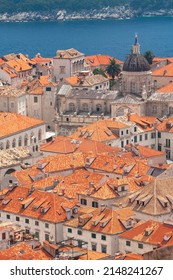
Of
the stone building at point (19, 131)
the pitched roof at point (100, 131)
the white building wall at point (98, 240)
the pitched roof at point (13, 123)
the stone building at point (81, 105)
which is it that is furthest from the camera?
the stone building at point (81, 105)

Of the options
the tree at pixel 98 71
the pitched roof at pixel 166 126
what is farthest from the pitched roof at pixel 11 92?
the tree at pixel 98 71

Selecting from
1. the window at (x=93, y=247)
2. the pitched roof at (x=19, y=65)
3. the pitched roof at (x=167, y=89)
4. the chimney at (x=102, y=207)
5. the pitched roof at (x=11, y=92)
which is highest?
the pitched roof at (x=19, y=65)

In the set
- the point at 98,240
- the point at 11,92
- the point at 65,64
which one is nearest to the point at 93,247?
the point at 98,240

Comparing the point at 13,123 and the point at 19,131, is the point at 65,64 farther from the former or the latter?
the point at 19,131

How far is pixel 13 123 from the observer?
8175 cm

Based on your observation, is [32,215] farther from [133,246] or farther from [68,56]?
[68,56]

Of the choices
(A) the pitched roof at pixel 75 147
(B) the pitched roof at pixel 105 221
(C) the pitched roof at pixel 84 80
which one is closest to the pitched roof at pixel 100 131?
(A) the pitched roof at pixel 75 147

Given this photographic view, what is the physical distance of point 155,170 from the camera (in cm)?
6506

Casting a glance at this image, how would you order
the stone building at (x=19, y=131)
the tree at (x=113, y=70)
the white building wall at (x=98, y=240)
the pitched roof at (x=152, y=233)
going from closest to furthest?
the pitched roof at (x=152, y=233) < the white building wall at (x=98, y=240) < the stone building at (x=19, y=131) < the tree at (x=113, y=70)

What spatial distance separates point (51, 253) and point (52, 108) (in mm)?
52259

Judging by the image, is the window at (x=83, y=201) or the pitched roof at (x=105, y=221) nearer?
the pitched roof at (x=105, y=221)

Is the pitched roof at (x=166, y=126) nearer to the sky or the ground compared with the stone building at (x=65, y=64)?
nearer to the ground

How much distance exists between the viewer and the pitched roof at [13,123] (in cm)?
7988

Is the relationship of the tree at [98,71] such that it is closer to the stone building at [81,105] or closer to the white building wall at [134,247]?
the stone building at [81,105]
